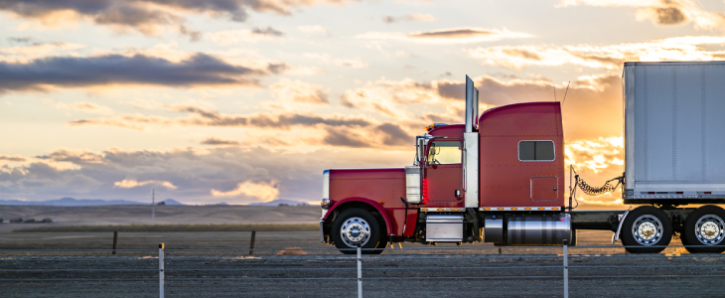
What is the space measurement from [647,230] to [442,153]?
6.37 m

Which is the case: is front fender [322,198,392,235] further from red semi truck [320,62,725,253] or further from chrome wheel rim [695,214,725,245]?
chrome wheel rim [695,214,725,245]

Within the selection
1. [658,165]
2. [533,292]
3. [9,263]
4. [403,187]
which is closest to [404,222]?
[403,187]

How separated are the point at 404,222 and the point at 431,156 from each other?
6.86 feet

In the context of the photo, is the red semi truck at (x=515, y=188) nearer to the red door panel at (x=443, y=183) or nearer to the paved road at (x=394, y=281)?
the red door panel at (x=443, y=183)

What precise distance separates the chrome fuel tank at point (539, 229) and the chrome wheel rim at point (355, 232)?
4031mm

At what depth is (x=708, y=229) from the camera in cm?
2003

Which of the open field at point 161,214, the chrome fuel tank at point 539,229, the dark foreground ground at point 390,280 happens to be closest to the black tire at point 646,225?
the dark foreground ground at point 390,280

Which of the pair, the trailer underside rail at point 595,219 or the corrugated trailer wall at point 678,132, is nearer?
the corrugated trailer wall at point 678,132

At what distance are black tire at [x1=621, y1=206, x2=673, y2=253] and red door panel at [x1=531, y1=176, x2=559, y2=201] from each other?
2535mm

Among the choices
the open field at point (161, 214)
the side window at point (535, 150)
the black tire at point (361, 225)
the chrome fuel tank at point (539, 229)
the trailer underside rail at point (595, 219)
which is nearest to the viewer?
the side window at point (535, 150)

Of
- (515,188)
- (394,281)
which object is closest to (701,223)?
(515,188)

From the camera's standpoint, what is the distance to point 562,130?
19.3m

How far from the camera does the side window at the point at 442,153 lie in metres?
19.5

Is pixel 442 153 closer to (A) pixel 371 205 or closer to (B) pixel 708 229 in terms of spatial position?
(A) pixel 371 205
